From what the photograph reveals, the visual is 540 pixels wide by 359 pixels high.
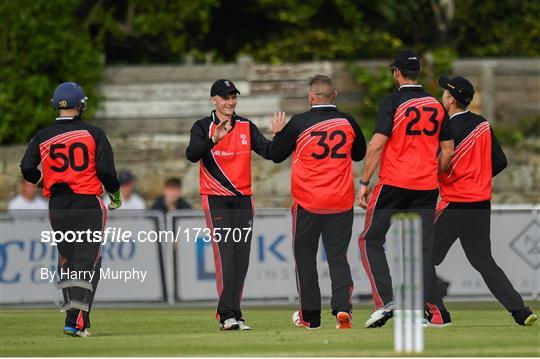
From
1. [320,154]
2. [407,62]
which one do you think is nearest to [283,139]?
[320,154]

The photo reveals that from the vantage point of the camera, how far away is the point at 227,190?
12.4 m

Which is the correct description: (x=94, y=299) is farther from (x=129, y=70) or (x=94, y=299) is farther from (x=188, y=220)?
(x=129, y=70)

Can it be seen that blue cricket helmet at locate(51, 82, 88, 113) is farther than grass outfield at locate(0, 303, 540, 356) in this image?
Yes

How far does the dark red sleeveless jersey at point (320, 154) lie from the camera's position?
12.2m

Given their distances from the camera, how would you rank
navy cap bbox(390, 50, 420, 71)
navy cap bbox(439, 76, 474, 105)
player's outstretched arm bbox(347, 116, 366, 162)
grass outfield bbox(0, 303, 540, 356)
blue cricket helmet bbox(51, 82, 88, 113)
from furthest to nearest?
navy cap bbox(439, 76, 474, 105)
player's outstretched arm bbox(347, 116, 366, 162)
blue cricket helmet bbox(51, 82, 88, 113)
navy cap bbox(390, 50, 420, 71)
grass outfield bbox(0, 303, 540, 356)

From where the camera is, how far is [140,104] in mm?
24016

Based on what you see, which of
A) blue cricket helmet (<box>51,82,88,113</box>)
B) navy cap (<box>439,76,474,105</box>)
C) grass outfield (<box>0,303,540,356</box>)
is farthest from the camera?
navy cap (<box>439,76,474,105</box>)

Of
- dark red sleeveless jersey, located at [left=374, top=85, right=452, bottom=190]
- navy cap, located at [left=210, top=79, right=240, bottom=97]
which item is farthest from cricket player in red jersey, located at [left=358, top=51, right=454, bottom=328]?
navy cap, located at [left=210, top=79, right=240, bottom=97]

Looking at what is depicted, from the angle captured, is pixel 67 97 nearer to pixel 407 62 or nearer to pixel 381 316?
pixel 407 62

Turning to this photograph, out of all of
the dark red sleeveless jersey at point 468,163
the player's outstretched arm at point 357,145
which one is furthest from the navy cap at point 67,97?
the dark red sleeveless jersey at point 468,163

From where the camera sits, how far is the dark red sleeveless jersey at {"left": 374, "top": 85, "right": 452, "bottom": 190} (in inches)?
470

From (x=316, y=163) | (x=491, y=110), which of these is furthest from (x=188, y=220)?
(x=491, y=110)

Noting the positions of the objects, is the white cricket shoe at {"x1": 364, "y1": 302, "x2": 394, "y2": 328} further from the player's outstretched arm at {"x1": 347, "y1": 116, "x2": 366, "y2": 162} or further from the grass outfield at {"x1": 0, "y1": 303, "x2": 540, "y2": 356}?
the player's outstretched arm at {"x1": 347, "y1": 116, "x2": 366, "y2": 162}

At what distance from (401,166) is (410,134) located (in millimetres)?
264
